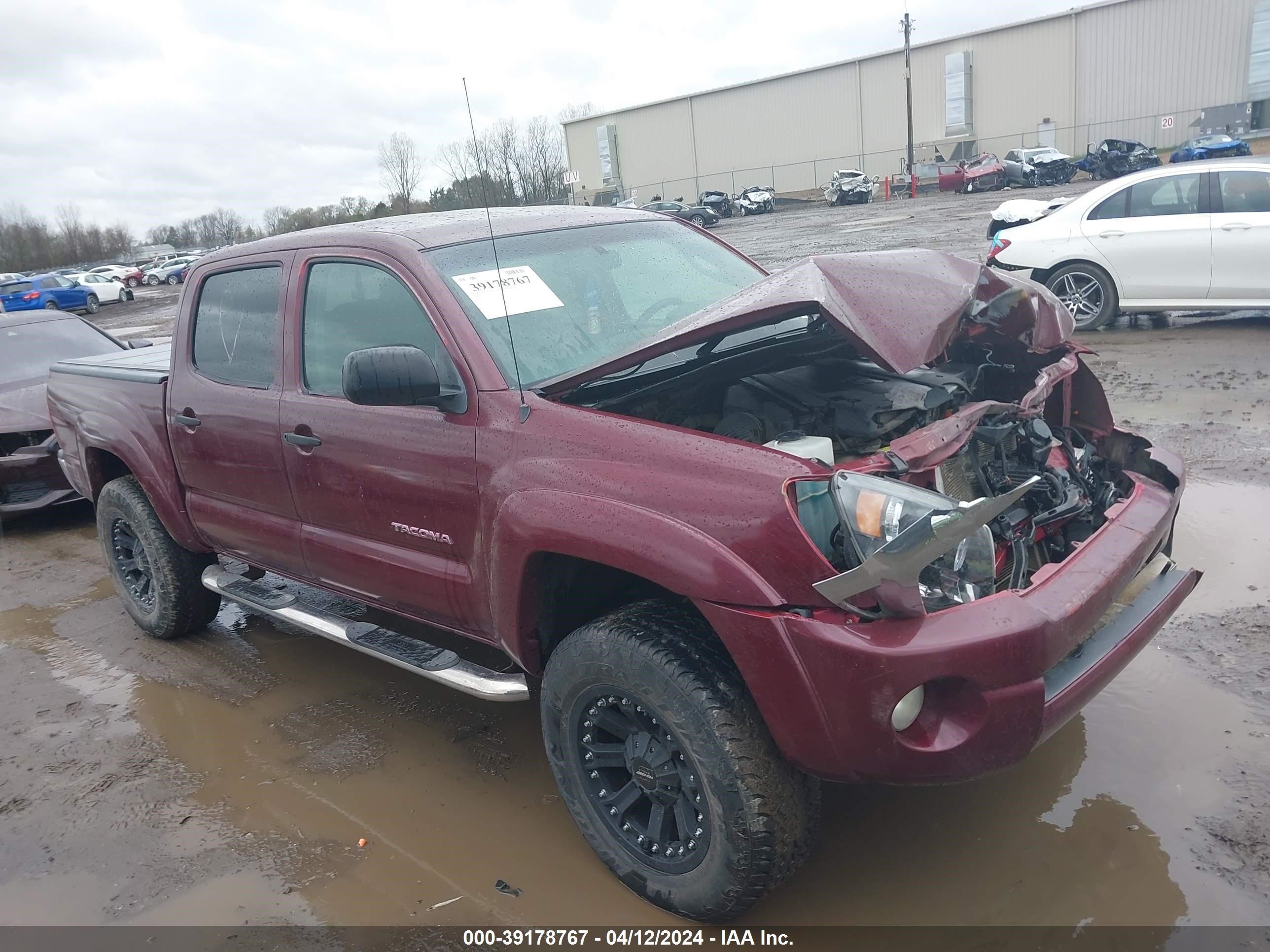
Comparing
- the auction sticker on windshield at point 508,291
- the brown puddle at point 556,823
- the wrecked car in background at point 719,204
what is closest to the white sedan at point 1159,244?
the brown puddle at point 556,823

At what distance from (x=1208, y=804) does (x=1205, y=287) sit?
7.12 m

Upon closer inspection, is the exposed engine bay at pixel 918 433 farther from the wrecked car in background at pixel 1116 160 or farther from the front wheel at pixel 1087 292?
the wrecked car in background at pixel 1116 160

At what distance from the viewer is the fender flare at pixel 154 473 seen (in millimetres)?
4520

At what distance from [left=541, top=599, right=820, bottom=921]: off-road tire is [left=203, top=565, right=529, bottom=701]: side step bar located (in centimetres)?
41

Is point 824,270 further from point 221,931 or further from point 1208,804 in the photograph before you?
point 221,931

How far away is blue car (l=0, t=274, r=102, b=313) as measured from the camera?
31406 mm

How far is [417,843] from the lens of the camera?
3191mm

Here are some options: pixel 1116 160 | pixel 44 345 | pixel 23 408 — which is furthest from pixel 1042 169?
pixel 23 408

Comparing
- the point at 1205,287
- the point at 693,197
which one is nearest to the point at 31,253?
the point at 693,197

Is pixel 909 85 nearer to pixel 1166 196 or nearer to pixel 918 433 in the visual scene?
pixel 1166 196

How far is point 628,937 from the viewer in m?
2.71

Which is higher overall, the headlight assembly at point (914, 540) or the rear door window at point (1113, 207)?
the rear door window at point (1113, 207)

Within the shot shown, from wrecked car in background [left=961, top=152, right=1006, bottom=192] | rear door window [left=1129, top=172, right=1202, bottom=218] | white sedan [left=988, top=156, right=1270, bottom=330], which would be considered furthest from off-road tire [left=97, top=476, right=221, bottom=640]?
wrecked car in background [left=961, top=152, right=1006, bottom=192]

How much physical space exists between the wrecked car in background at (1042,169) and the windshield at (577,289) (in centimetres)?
3509
